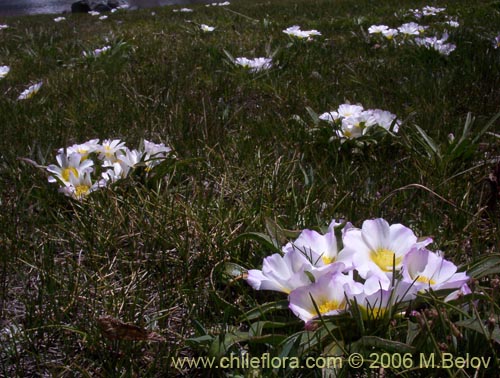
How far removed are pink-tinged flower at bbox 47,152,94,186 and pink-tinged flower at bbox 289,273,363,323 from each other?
100 cm

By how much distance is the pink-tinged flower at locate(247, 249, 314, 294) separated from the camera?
1.10m

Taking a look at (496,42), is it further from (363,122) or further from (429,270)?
(429,270)

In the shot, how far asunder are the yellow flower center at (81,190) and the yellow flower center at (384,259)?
1.04m

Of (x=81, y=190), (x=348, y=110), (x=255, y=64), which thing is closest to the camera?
(x=81, y=190)

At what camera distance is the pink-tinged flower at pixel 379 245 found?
43.5 inches

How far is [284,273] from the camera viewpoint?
1.12m

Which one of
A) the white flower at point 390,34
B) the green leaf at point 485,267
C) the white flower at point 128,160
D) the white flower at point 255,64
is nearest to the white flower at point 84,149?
the white flower at point 128,160

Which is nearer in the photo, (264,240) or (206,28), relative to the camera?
(264,240)

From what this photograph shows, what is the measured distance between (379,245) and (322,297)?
0.19m

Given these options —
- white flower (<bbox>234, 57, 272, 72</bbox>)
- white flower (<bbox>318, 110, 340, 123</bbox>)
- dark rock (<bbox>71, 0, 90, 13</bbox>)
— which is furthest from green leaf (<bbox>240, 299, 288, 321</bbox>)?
dark rock (<bbox>71, 0, 90, 13</bbox>)

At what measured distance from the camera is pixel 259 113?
2.68m

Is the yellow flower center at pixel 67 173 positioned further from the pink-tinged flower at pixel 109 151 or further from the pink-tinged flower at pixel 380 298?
the pink-tinged flower at pixel 380 298

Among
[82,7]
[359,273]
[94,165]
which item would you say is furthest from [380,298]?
[82,7]

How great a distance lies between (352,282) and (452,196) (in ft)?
2.63
